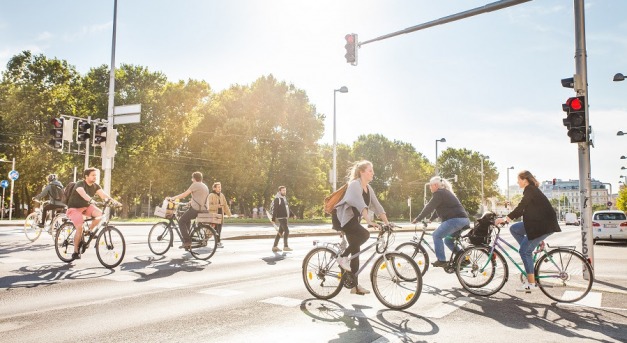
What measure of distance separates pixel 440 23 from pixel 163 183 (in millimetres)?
38514

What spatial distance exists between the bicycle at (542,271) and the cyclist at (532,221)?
0.11 meters

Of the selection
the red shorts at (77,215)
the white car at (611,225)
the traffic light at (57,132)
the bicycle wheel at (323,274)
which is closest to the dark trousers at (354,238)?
the bicycle wheel at (323,274)

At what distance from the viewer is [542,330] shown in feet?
16.4

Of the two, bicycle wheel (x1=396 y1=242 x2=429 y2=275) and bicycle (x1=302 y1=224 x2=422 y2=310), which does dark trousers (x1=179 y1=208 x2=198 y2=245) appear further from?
bicycle (x1=302 y1=224 x2=422 y2=310)

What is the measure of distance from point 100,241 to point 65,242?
0.99 metres

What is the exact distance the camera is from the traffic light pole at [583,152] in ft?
28.7

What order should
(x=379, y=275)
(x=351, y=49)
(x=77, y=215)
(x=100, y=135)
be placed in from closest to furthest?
(x=379, y=275)
(x=77, y=215)
(x=351, y=49)
(x=100, y=135)

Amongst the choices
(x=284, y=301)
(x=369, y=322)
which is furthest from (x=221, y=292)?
(x=369, y=322)

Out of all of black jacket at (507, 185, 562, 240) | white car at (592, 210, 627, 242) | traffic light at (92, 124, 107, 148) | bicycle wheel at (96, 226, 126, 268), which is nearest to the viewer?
black jacket at (507, 185, 562, 240)

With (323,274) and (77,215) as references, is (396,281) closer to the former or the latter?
(323,274)

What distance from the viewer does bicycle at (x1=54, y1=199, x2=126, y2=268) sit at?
9000mm

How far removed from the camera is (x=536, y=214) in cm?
693

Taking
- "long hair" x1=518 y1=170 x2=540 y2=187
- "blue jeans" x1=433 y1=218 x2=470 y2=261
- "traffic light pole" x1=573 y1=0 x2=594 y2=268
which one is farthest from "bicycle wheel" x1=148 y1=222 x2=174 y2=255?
"traffic light pole" x1=573 y1=0 x2=594 y2=268

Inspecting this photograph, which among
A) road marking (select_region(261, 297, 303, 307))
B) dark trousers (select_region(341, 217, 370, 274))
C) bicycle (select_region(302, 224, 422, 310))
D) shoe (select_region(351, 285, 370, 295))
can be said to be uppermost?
dark trousers (select_region(341, 217, 370, 274))
